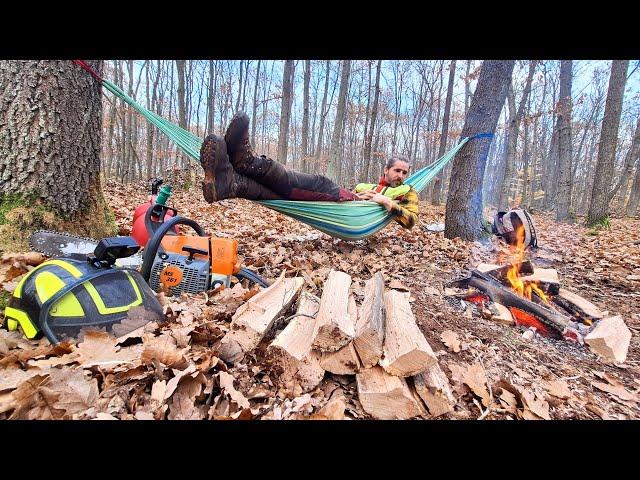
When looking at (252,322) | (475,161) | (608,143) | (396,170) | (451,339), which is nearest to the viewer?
(252,322)

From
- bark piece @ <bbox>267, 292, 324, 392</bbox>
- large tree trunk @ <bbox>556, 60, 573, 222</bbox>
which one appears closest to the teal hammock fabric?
bark piece @ <bbox>267, 292, 324, 392</bbox>

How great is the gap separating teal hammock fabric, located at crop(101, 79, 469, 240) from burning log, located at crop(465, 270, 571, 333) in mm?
1034

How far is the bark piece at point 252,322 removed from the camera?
4.36ft

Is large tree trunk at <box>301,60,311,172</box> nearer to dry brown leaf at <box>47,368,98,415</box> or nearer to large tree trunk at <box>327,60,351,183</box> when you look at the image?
large tree trunk at <box>327,60,351,183</box>

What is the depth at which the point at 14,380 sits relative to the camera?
42.0 inches

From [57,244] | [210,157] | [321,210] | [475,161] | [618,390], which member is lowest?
[618,390]

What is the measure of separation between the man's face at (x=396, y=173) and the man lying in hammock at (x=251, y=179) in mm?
436

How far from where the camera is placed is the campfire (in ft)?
6.38

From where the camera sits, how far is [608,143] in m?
6.88

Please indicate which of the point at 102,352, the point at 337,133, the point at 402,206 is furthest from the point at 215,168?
the point at 337,133

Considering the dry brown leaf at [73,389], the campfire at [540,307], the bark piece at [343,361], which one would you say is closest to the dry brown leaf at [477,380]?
the bark piece at [343,361]

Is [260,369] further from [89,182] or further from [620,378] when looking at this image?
[89,182]

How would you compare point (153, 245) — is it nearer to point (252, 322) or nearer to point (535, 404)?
point (252, 322)

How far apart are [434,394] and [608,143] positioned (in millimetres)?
8450
